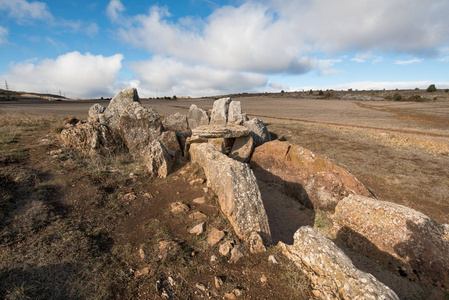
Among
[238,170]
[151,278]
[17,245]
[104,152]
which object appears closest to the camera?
[151,278]

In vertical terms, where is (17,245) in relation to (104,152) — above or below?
below

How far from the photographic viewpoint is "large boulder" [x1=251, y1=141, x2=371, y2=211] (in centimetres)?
607

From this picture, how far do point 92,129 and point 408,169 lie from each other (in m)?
12.2

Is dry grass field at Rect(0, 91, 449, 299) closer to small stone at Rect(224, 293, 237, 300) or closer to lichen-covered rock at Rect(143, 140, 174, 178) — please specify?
→ small stone at Rect(224, 293, 237, 300)

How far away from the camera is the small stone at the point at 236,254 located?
346 cm

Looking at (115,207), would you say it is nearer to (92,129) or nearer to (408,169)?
(92,129)

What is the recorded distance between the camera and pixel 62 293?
2734 mm

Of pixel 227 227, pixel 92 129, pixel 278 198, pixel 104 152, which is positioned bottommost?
pixel 278 198

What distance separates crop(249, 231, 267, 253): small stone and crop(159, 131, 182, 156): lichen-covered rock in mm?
5148

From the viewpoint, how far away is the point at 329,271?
3090mm

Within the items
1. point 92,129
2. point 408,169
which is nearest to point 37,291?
point 92,129

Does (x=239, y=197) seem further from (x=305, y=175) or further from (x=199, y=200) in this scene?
(x=305, y=175)

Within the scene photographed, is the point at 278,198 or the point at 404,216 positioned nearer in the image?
the point at 404,216

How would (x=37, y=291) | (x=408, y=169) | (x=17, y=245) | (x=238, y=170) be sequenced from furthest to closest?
1. (x=408, y=169)
2. (x=238, y=170)
3. (x=17, y=245)
4. (x=37, y=291)
